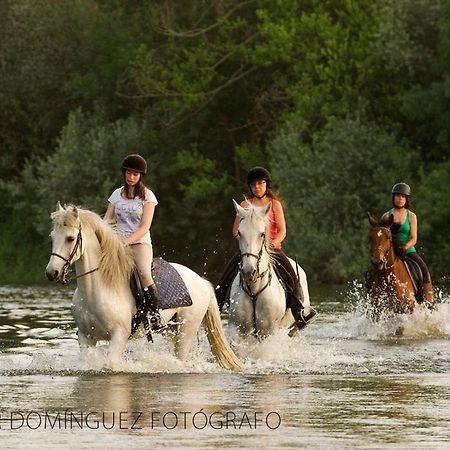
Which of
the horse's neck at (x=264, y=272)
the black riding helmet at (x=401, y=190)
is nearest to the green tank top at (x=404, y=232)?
the black riding helmet at (x=401, y=190)

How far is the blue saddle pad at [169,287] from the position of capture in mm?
17297

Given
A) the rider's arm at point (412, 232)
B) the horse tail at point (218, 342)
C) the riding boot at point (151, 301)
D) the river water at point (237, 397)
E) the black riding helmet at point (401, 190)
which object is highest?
the black riding helmet at point (401, 190)

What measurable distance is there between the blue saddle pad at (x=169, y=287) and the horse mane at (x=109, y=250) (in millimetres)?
441

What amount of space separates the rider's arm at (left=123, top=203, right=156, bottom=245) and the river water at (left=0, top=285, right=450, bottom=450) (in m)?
1.07

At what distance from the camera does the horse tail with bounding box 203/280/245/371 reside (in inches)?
698

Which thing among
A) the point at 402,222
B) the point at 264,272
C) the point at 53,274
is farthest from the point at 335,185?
the point at 53,274

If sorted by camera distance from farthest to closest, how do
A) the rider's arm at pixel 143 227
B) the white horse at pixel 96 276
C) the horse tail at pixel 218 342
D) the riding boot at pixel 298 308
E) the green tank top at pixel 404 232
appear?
the green tank top at pixel 404 232 < the riding boot at pixel 298 308 < the horse tail at pixel 218 342 < the rider's arm at pixel 143 227 < the white horse at pixel 96 276

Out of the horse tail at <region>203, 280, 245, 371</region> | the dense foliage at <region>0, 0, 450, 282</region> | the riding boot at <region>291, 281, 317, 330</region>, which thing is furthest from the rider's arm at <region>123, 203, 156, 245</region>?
the dense foliage at <region>0, 0, 450, 282</region>

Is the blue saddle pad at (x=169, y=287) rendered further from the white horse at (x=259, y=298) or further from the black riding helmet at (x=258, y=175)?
the black riding helmet at (x=258, y=175)

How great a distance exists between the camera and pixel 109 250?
55.1 feet

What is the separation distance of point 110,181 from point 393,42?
11647mm

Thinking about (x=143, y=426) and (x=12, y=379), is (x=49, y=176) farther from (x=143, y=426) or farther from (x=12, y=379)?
(x=143, y=426)

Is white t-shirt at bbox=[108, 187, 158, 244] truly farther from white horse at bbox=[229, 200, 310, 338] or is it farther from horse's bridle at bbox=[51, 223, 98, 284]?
white horse at bbox=[229, 200, 310, 338]

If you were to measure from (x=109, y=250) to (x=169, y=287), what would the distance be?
0.90 meters
